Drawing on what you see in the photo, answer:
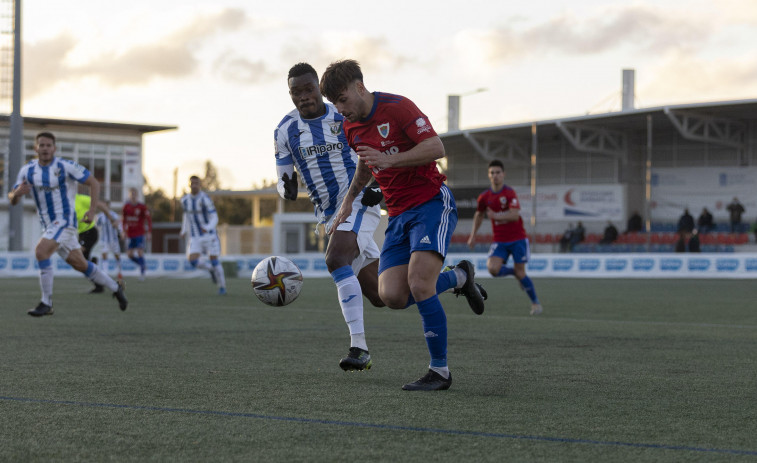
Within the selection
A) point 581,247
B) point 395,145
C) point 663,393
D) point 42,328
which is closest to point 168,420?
point 395,145

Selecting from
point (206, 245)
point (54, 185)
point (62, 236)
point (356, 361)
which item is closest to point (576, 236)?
point (206, 245)

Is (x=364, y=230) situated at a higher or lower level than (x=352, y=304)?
higher

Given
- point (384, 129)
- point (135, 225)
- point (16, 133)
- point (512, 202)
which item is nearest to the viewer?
point (384, 129)

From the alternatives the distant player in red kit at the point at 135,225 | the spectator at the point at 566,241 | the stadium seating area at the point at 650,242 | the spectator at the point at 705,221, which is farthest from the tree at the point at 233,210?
the distant player in red kit at the point at 135,225

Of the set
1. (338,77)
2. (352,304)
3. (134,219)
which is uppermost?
(338,77)

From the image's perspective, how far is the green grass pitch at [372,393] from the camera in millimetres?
4004

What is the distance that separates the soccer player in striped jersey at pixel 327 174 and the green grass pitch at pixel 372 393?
702mm

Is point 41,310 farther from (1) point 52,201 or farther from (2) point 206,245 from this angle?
(2) point 206,245

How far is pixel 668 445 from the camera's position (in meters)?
4.05

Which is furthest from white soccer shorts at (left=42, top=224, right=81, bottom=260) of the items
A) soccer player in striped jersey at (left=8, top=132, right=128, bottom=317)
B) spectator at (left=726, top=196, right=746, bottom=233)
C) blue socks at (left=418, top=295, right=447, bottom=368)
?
spectator at (left=726, top=196, right=746, bottom=233)

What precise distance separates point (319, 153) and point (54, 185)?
17.3 ft

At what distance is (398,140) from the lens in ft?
19.0

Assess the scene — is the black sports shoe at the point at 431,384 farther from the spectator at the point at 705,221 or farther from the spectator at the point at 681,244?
the spectator at the point at 705,221

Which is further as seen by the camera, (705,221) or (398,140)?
(705,221)
